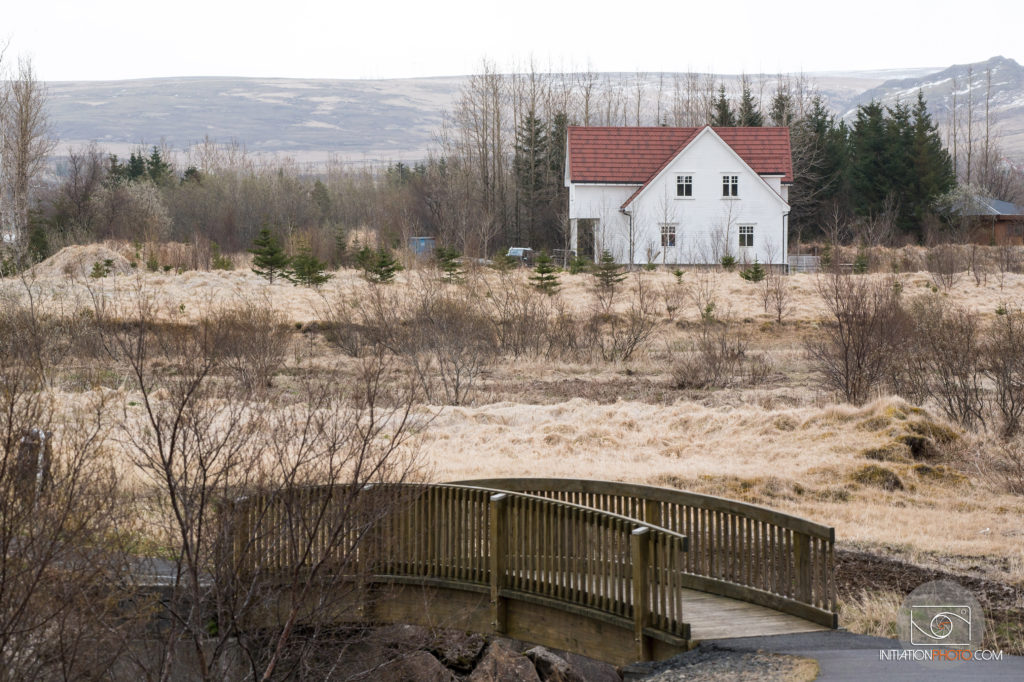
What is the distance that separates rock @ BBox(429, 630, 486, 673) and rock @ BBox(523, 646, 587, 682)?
0.65 metres

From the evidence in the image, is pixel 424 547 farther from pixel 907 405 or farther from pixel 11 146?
pixel 11 146

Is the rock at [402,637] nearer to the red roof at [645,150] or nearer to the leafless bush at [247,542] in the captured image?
the leafless bush at [247,542]

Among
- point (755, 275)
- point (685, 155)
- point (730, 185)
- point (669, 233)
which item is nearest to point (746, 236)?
point (730, 185)

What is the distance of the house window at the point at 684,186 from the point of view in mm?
47750

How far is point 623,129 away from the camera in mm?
50281

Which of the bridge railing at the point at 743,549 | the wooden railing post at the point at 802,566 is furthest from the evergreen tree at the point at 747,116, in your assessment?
the wooden railing post at the point at 802,566

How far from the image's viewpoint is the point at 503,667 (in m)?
12.0

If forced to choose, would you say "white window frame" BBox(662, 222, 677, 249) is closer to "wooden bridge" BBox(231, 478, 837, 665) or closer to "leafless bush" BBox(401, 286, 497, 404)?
"leafless bush" BBox(401, 286, 497, 404)

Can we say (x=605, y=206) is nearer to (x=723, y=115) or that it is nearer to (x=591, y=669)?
(x=723, y=115)

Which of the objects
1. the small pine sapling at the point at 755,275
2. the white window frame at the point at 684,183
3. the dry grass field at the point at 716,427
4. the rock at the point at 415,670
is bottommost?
the rock at the point at 415,670

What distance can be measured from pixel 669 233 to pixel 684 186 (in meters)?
2.28

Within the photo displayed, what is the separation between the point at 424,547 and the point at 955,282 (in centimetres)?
3232

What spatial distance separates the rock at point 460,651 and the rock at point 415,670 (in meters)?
0.28

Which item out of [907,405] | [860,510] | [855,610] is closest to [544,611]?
[855,610]
